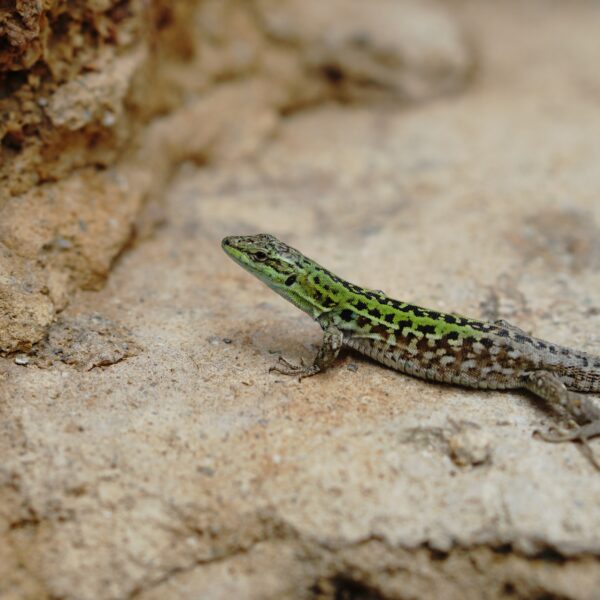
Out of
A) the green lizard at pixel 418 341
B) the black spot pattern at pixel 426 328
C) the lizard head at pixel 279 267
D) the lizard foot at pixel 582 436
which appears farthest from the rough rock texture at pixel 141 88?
the lizard foot at pixel 582 436

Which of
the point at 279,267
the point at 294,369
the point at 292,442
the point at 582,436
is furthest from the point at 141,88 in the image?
the point at 582,436

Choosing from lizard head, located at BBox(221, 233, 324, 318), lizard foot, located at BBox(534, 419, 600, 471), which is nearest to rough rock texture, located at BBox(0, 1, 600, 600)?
lizard foot, located at BBox(534, 419, 600, 471)

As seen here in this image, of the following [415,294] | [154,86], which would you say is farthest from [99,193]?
[415,294]

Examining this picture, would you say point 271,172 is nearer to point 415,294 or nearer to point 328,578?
point 415,294

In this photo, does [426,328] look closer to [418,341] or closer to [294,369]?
[418,341]

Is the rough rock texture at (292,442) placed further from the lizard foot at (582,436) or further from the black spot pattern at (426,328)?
the black spot pattern at (426,328)

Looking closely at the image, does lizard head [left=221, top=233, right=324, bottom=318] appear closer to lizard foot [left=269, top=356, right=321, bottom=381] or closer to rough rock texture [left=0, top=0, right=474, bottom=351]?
lizard foot [left=269, top=356, right=321, bottom=381]

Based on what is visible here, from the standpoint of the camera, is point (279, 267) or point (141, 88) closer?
point (279, 267)
